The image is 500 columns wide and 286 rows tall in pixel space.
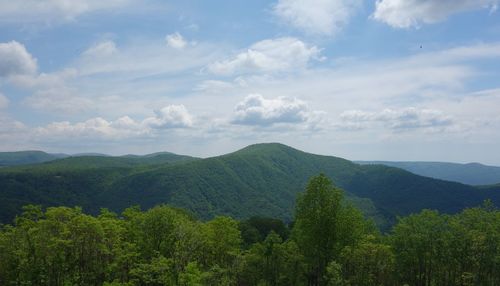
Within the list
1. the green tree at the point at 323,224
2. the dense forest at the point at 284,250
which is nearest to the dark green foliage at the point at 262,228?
the dense forest at the point at 284,250

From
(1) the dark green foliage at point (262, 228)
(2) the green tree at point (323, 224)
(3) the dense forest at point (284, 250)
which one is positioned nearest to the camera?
(3) the dense forest at point (284, 250)

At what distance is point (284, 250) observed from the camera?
61.0 metres

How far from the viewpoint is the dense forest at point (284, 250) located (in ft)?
160

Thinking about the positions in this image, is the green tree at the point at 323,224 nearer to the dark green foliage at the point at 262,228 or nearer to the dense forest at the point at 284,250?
the dense forest at the point at 284,250

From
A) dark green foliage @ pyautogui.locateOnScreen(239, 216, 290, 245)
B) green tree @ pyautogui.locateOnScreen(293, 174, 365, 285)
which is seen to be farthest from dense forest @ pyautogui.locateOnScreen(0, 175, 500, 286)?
dark green foliage @ pyautogui.locateOnScreen(239, 216, 290, 245)

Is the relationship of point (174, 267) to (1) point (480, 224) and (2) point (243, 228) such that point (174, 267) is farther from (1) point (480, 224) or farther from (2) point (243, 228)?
(2) point (243, 228)

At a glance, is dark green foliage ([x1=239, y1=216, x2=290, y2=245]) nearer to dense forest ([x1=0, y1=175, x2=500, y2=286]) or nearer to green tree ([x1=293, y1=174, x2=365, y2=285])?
dense forest ([x1=0, y1=175, x2=500, y2=286])

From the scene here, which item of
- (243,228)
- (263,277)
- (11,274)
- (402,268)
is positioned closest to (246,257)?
(263,277)

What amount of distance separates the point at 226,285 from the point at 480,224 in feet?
114

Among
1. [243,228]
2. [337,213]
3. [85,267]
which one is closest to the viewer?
[85,267]

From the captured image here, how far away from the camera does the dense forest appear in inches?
1914

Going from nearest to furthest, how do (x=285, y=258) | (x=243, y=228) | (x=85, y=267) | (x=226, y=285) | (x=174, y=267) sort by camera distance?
1. (x=226, y=285)
2. (x=174, y=267)
3. (x=85, y=267)
4. (x=285, y=258)
5. (x=243, y=228)

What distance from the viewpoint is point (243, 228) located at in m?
128

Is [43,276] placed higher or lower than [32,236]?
lower
